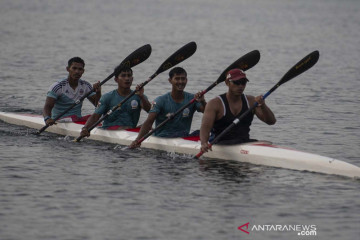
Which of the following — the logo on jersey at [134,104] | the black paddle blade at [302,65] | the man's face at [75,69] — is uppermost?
the black paddle blade at [302,65]

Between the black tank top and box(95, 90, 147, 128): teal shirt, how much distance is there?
9.07ft

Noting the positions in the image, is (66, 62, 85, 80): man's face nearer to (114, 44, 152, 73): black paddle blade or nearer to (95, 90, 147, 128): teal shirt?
(114, 44, 152, 73): black paddle blade

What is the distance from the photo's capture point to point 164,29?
74.2 meters

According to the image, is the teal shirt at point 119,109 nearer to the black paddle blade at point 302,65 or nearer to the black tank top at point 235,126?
the black tank top at point 235,126

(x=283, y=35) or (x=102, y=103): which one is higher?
(x=283, y=35)

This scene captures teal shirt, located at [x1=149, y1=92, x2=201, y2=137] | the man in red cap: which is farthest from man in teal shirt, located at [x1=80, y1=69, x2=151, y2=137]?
the man in red cap

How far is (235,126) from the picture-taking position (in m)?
16.8

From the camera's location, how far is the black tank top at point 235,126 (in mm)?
16500

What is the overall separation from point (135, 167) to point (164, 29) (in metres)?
57.8

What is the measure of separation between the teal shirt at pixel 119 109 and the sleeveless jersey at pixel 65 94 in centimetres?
127

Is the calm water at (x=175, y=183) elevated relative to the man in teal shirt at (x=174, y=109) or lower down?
lower down

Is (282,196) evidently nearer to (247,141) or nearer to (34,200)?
(247,141)

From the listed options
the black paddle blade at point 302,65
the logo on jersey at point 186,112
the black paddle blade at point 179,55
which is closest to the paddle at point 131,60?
the black paddle blade at point 179,55

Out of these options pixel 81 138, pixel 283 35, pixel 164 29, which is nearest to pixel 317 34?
pixel 283 35
